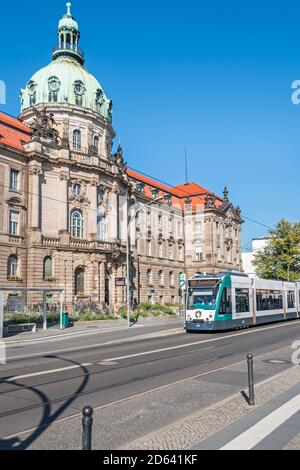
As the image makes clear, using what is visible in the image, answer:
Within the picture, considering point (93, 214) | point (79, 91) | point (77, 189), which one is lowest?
point (93, 214)

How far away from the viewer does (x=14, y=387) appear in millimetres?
10695

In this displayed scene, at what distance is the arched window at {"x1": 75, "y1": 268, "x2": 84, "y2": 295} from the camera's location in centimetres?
4631

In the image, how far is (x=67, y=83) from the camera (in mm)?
51750

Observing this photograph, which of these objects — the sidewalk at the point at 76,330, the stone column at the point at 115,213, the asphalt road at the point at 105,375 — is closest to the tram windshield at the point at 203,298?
the asphalt road at the point at 105,375

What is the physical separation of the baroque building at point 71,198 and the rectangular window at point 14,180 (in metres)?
0.10

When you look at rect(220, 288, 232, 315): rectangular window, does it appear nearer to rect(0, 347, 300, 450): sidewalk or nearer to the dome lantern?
rect(0, 347, 300, 450): sidewalk

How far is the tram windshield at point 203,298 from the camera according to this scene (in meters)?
24.6

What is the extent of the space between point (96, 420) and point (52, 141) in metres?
41.9

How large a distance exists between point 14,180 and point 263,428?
40.4 meters

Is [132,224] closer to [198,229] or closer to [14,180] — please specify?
[198,229]

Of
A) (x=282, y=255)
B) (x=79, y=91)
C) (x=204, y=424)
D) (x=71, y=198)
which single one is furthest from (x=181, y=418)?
(x=282, y=255)

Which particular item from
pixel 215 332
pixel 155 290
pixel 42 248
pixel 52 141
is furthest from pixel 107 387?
pixel 155 290

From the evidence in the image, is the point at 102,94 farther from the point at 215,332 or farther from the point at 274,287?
the point at 215,332
